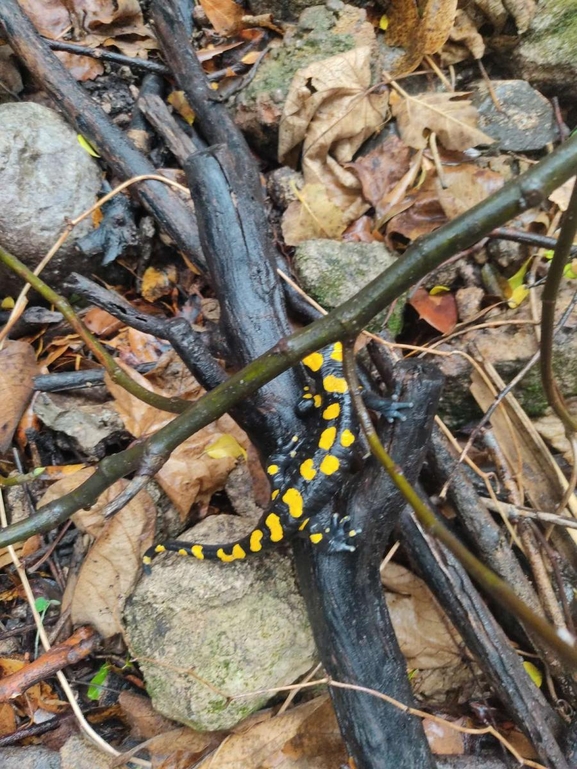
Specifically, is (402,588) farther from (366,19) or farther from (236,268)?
(366,19)

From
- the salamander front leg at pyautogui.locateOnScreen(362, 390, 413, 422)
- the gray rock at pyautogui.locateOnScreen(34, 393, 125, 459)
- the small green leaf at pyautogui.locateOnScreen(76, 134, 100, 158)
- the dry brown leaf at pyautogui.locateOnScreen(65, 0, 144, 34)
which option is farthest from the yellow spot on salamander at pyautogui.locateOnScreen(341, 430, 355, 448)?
the dry brown leaf at pyautogui.locateOnScreen(65, 0, 144, 34)

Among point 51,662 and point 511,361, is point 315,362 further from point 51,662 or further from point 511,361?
point 51,662

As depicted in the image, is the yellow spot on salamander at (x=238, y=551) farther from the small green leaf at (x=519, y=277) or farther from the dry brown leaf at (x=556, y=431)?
the small green leaf at (x=519, y=277)

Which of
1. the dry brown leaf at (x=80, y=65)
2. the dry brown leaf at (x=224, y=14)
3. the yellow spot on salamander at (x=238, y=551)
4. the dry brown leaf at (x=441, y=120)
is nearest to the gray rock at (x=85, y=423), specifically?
the yellow spot on salamander at (x=238, y=551)

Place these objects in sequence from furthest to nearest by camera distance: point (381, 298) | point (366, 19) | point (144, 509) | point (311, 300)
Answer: point (366, 19) → point (311, 300) → point (144, 509) → point (381, 298)

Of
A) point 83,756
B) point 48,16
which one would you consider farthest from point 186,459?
point 48,16

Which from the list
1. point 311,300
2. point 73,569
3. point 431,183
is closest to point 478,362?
point 311,300
